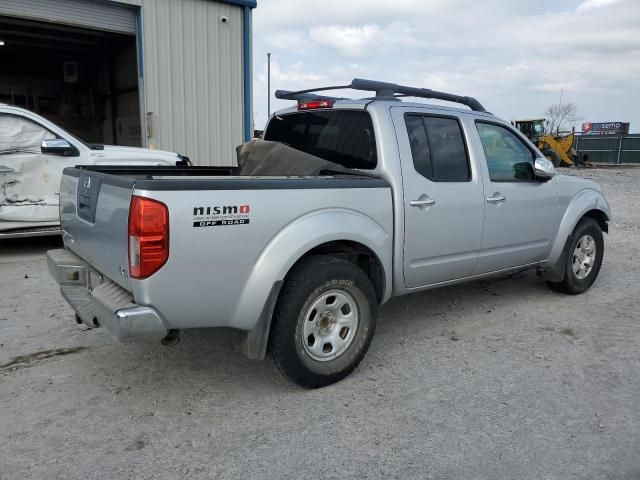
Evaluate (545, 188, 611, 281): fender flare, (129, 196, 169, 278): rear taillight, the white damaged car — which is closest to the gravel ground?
(545, 188, 611, 281): fender flare

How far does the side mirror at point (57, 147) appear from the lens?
6.79 metres

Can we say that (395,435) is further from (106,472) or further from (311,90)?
(311,90)

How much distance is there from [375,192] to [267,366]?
1.43 m

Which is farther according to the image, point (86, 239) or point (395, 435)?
point (86, 239)

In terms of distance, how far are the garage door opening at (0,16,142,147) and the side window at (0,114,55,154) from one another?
23.8 ft

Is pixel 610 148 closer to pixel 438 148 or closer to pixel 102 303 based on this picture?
pixel 438 148

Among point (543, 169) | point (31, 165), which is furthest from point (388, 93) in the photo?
point (31, 165)

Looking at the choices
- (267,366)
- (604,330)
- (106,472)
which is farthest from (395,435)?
(604,330)

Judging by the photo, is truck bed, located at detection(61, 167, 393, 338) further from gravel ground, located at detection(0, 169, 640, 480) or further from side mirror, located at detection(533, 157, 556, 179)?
side mirror, located at detection(533, 157, 556, 179)

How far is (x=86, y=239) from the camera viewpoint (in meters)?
3.35

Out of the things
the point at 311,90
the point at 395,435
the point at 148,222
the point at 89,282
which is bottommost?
the point at 395,435

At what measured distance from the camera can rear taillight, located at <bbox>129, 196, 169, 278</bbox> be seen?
103 inches

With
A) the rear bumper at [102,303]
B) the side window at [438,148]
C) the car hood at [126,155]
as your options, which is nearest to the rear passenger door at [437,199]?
the side window at [438,148]

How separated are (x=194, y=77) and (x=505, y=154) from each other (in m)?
7.41
